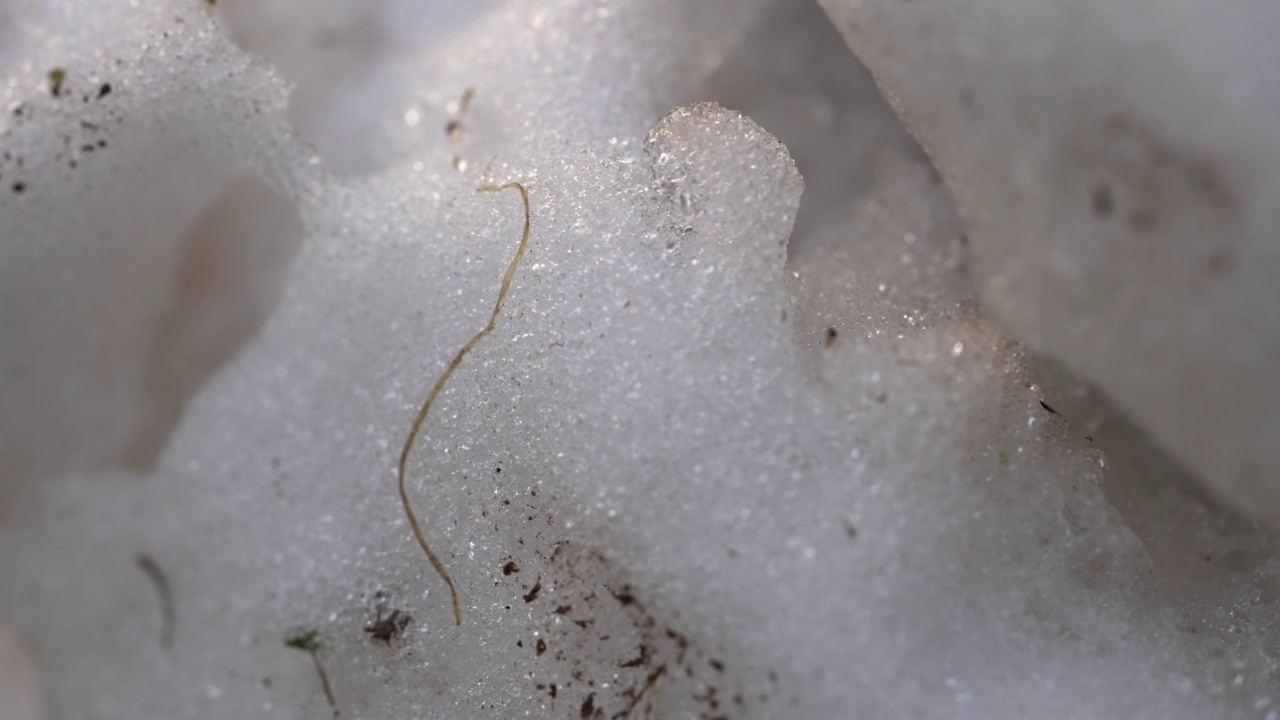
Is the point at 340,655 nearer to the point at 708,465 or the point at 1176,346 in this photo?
the point at 708,465

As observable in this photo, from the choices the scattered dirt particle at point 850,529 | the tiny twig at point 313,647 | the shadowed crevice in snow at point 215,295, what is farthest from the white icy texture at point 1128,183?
the tiny twig at point 313,647

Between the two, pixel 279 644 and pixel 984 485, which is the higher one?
pixel 984 485

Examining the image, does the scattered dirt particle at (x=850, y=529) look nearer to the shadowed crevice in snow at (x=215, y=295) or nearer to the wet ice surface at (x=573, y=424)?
the wet ice surface at (x=573, y=424)

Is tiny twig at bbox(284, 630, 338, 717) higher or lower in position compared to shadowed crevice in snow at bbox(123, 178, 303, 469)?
lower

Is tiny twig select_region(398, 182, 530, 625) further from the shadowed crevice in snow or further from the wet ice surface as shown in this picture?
the shadowed crevice in snow

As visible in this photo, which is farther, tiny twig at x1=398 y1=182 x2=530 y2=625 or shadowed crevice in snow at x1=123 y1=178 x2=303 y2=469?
shadowed crevice in snow at x1=123 y1=178 x2=303 y2=469

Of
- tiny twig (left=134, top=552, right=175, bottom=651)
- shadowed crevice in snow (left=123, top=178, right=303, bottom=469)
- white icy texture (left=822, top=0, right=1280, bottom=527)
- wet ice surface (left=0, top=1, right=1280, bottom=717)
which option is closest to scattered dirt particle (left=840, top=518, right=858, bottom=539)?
wet ice surface (left=0, top=1, right=1280, bottom=717)

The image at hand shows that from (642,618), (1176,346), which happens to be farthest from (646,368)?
(1176,346)
